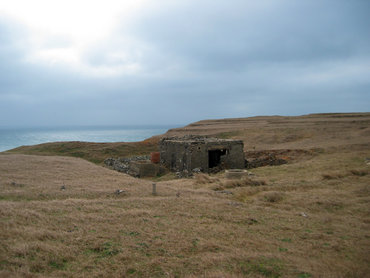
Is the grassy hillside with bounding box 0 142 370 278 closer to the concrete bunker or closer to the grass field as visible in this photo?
the grass field

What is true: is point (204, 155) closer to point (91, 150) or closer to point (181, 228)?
point (181, 228)

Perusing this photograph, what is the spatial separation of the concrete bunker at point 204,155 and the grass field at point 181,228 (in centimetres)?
704

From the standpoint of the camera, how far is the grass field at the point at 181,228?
5910 mm

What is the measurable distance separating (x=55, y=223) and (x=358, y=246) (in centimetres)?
799

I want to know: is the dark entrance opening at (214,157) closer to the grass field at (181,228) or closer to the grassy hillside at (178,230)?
the grass field at (181,228)

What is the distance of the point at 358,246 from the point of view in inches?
291

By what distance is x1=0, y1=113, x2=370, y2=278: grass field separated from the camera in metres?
5.91

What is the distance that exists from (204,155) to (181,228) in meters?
14.2

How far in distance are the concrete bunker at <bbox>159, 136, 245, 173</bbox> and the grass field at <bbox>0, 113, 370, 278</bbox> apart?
23.1 feet

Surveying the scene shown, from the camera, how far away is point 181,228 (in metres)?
8.16

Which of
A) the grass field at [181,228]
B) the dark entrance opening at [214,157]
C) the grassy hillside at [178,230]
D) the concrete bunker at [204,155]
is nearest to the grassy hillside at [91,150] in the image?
the concrete bunker at [204,155]

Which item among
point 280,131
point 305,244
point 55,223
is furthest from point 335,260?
point 280,131

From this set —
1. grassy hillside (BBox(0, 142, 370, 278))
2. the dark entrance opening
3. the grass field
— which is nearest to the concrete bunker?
the dark entrance opening

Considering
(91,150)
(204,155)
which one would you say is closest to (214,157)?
(204,155)
